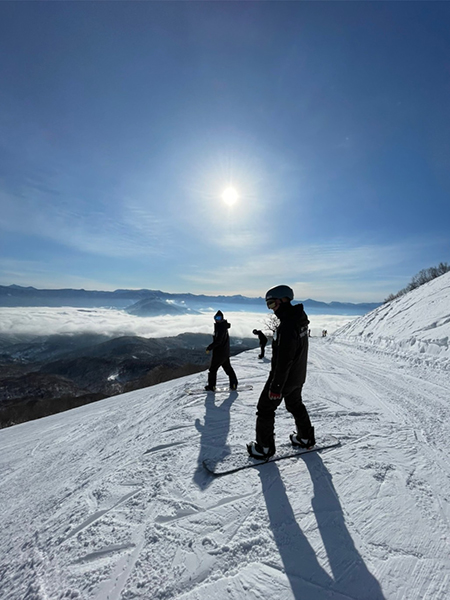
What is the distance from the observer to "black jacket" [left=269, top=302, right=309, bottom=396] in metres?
3.30

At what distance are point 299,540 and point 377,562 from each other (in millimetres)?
626

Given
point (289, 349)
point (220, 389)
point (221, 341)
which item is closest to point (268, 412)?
point (289, 349)

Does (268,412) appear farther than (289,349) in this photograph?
Yes

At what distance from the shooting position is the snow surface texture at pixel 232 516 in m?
1.99

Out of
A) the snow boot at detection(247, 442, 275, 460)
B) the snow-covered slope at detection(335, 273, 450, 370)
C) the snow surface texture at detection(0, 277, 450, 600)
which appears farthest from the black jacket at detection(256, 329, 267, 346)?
the snow boot at detection(247, 442, 275, 460)

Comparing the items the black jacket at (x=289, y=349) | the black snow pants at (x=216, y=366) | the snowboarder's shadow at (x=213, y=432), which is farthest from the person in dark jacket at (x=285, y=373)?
the black snow pants at (x=216, y=366)

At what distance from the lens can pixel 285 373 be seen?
330 centimetres

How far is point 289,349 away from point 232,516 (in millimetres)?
1897

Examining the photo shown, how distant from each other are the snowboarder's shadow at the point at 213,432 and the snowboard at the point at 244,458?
0.09 m

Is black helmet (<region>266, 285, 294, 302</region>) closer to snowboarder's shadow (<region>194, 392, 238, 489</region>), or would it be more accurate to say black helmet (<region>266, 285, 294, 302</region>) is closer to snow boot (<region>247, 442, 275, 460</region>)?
snow boot (<region>247, 442, 275, 460</region>)

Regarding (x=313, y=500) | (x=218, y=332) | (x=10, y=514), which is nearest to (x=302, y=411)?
(x=313, y=500)

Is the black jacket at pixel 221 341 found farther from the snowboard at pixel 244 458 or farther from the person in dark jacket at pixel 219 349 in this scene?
the snowboard at pixel 244 458

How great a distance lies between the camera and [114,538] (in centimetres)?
243

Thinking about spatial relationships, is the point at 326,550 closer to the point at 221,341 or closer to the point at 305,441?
the point at 305,441
